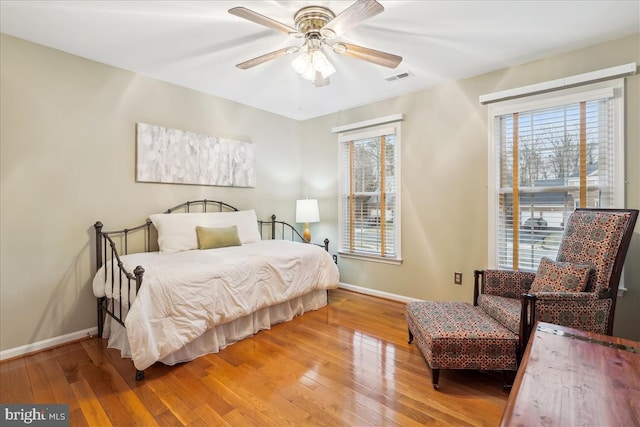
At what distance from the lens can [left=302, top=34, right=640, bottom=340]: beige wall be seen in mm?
2855

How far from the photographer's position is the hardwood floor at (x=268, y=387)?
5.55 ft

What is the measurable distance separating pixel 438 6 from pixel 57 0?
2.49 meters

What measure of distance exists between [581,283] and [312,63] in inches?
90.3

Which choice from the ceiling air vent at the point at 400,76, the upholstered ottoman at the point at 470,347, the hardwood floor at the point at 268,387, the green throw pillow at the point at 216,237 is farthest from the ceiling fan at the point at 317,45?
the hardwood floor at the point at 268,387

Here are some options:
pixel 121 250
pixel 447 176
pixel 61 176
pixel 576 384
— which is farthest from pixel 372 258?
pixel 61 176

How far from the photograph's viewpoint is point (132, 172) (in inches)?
118

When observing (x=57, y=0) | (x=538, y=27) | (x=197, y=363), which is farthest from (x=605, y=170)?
(x=57, y=0)

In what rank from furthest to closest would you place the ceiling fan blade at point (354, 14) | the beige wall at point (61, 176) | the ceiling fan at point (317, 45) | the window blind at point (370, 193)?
the window blind at point (370, 193) < the beige wall at point (61, 176) < the ceiling fan at point (317, 45) < the ceiling fan blade at point (354, 14)

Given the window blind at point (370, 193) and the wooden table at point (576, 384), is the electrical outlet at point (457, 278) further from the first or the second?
the wooden table at point (576, 384)

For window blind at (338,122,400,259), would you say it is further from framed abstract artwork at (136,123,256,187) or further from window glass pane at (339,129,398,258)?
framed abstract artwork at (136,123,256,187)

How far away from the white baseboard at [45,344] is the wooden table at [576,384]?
3.21 m

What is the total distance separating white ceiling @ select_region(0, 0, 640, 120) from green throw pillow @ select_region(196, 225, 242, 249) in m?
1.57

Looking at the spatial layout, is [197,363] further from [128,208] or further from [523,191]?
[523,191]

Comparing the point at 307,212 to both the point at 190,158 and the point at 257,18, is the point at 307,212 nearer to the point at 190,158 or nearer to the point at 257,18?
the point at 190,158
